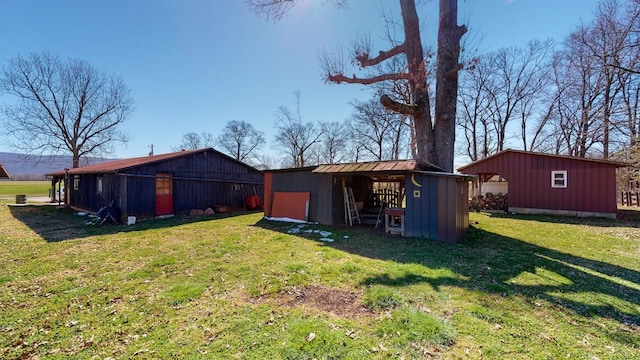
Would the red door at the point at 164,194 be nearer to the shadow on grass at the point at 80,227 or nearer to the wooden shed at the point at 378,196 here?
the shadow on grass at the point at 80,227

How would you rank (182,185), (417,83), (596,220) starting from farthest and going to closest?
(182,185) < (596,220) < (417,83)

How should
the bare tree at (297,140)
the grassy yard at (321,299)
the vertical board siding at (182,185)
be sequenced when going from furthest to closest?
the bare tree at (297,140) → the vertical board siding at (182,185) → the grassy yard at (321,299)

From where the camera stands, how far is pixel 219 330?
117 inches

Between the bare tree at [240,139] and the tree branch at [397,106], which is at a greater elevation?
the bare tree at [240,139]

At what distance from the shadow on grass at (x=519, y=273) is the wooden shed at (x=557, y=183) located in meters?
5.34

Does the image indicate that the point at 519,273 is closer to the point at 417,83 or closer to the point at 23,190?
the point at 417,83

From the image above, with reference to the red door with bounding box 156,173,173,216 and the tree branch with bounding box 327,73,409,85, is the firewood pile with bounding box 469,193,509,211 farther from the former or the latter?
the red door with bounding box 156,173,173,216

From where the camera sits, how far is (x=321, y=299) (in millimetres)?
3746

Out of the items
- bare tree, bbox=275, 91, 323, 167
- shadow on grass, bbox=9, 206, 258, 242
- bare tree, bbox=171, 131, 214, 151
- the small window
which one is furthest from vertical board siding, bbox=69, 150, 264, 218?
bare tree, bbox=171, 131, 214, 151

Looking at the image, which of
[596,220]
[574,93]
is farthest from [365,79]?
[574,93]

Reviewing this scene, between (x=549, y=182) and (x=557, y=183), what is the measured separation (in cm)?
29

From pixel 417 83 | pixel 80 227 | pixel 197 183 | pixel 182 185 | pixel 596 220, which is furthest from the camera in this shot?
pixel 197 183

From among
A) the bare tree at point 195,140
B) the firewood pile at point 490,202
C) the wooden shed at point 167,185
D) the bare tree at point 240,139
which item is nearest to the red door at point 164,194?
the wooden shed at point 167,185

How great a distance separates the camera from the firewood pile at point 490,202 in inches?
A: 557
